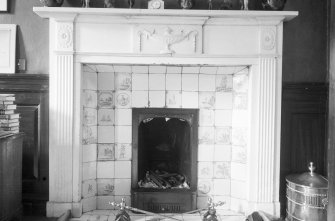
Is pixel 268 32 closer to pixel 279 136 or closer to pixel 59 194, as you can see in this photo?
pixel 279 136

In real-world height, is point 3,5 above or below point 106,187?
above

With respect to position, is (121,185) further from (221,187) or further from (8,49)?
(8,49)

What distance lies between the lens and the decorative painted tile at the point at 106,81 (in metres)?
3.14

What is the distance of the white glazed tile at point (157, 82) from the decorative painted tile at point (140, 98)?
8 centimetres

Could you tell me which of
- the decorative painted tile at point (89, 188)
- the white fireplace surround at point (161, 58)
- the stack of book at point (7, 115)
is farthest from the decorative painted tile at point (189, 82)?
the stack of book at point (7, 115)

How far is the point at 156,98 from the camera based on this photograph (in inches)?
125

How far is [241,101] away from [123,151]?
45.6 inches

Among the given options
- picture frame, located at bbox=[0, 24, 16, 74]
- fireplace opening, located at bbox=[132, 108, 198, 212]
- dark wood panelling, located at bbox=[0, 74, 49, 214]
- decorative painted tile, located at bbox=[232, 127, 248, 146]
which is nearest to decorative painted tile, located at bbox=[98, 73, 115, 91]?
fireplace opening, located at bbox=[132, 108, 198, 212]

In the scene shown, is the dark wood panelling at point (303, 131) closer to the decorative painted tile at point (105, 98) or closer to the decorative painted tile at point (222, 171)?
the decorative painted tile at point (222, 171)

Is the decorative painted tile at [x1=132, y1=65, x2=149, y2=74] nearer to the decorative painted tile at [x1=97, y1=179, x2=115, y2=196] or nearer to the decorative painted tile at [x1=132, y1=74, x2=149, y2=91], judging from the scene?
the decorative painted tile at [x1=132, y1=74, x2=149, y2=91]

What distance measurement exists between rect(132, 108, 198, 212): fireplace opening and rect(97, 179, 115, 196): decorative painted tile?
20 centimetres

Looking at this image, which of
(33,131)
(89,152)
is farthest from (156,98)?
(33,131)

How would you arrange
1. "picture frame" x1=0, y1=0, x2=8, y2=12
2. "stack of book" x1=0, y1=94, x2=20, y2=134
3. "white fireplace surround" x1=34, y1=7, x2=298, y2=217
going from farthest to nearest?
"picture frame" x1=0, y1=0, x2=8, y2=12 < "white fireplace surround" x1=34, y1=7, x2=298, y2=217 < "stack of book" x1=0, y1=94, x2=20, y2=134

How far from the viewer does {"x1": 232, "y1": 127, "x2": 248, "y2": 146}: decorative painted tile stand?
305 cm
